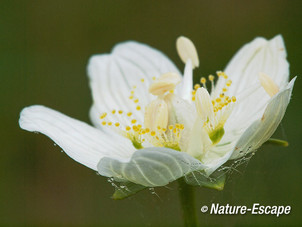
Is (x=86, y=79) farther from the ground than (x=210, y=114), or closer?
farther from the ground

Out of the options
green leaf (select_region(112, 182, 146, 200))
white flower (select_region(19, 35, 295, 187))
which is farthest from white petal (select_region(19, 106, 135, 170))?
green leaf (select_region(112, 182, 146, 200))

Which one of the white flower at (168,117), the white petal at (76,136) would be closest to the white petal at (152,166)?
the white flower at (168,117)

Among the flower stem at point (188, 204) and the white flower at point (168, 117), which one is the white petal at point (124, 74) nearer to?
the white flower at point (168, 117)

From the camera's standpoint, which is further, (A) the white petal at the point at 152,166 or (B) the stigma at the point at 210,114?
(B) the stigma at the point at 210,114

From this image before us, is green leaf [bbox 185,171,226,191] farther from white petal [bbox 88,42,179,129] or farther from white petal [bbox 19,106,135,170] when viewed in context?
white petal [bbox 88,42,179,129]

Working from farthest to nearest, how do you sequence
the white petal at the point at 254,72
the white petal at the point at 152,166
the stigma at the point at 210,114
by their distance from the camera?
the white petal at the point at 254,72 → the stigma at the point at 210,114 → the white petal at the point at 152,166

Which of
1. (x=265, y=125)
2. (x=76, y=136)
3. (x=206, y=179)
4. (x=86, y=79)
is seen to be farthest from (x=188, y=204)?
(x=86, y=79)

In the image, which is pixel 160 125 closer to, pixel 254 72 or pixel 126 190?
pixel 126 190

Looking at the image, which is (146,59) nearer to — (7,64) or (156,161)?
(156,161)
